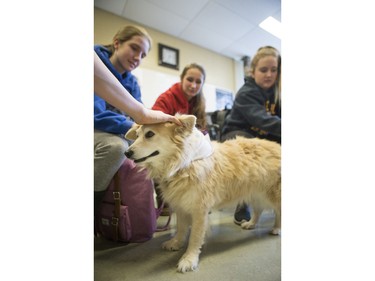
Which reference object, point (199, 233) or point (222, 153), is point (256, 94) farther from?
point (199, 233)

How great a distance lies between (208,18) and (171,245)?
99 cm

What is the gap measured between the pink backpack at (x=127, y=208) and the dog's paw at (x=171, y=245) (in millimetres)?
95

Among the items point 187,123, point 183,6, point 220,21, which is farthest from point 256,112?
point 183,6

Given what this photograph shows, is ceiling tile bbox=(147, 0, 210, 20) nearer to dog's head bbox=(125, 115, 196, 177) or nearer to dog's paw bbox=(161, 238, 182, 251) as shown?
dog's head bbox=(125, 115, 196, 177)

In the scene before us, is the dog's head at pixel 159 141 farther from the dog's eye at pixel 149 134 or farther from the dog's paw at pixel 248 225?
the dog's paw at pixel 248 225

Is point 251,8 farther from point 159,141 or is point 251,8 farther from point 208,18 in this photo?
point 159,141

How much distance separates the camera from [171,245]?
1016 millimetres

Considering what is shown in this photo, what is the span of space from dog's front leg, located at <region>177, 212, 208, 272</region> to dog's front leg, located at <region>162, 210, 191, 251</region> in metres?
0.11

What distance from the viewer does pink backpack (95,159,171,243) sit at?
3.16 ft

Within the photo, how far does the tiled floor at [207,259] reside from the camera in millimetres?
723

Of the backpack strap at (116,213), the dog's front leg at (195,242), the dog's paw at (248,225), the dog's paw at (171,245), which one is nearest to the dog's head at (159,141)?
the backpack strap at (116,213)
